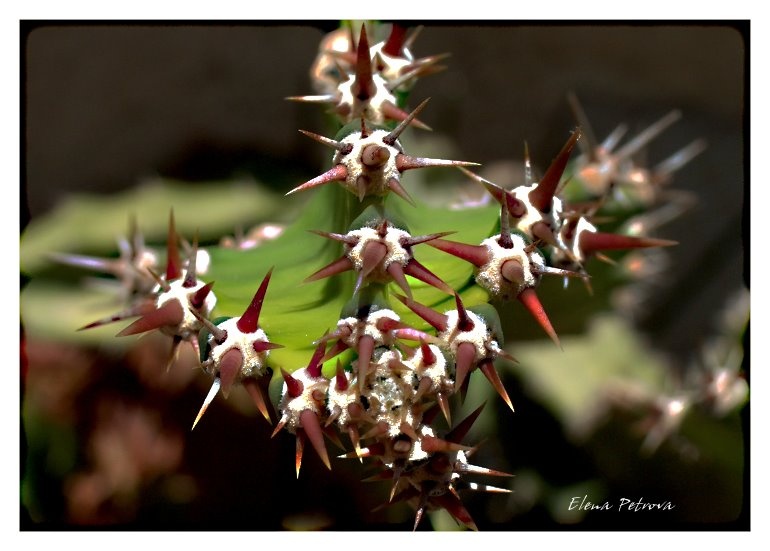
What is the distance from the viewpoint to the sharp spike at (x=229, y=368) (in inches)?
38.8

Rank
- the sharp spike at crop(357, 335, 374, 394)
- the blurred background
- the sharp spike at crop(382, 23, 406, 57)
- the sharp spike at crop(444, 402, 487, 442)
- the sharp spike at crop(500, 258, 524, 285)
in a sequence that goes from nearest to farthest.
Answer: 1. the sharp spike at crop(357, 335, 374, 394)
2. the sharp spike at crop(500, 258, 524, 285)
3. the sharp spike at crop(444, 402, 487, 442)
4. the sharp spike at crop(382, 23, 406, 57)
5. the blurred background

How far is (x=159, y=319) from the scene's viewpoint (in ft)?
3.65

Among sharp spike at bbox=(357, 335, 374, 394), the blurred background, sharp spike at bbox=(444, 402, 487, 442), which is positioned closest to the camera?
sharp spike at bbox=(357, 335, 374, 394)

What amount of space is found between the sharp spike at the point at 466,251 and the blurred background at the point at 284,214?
801 millimetres

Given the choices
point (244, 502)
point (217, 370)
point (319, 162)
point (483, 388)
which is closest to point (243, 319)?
point (217, 370)

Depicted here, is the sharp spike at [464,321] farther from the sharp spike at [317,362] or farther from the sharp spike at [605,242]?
the sharp spike at [605,242]

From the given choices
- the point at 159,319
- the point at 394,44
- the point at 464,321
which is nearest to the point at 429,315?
the point at 464,321

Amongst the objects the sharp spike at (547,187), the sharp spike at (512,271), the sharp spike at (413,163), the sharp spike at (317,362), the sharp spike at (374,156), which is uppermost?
the sharp spike at (374,156)

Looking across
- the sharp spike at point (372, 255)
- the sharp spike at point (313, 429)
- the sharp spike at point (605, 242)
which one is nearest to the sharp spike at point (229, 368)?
the sharp spike at point (313, 429)

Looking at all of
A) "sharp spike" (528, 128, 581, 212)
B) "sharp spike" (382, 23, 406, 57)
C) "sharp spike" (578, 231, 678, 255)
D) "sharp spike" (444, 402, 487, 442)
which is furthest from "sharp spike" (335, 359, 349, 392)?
"sharp spike" (382, 23, 406, 57)

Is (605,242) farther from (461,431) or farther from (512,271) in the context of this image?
(461,431)

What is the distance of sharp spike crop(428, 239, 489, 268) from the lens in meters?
1.02

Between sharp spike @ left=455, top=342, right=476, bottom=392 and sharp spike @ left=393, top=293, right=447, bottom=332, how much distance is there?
4 cm

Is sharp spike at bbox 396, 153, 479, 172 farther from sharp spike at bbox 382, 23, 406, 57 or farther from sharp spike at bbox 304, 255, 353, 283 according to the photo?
sharp spike at bbox 382, 23, 406, 57
